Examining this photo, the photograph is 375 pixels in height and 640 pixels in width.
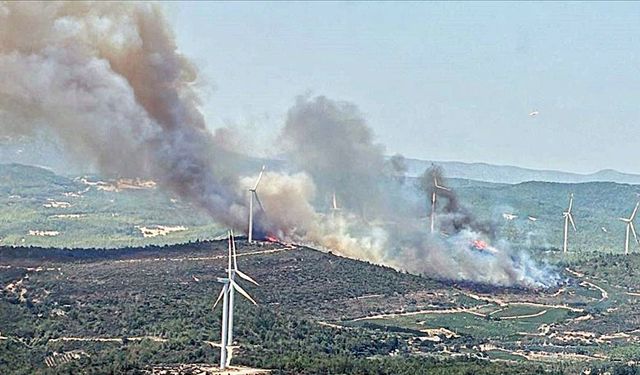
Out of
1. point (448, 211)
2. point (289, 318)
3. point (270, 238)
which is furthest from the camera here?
point (448, 211)

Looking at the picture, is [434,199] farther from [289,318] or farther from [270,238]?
[289,318]

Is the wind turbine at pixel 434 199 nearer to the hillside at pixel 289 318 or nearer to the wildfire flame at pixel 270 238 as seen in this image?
the hillside at pixel 289 318

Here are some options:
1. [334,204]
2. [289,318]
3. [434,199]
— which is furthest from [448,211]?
[289,318]

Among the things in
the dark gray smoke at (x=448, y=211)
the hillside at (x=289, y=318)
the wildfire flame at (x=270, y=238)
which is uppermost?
the dark gray smoke at (x=448, y=211)

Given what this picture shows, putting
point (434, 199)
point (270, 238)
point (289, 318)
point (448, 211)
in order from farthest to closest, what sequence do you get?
point (434, 199)
point (448, 211)
point (270, 238)
point (289, 318)

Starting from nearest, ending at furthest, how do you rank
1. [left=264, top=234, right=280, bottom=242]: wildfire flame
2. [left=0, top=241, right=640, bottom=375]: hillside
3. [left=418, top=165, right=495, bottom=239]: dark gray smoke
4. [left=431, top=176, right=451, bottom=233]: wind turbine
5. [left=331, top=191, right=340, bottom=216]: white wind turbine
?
[left=0, top=241, right=640, bottom=375]: hillside → [left=264, top=234, right=280, bottom=242]: wildfire flame → [left=331, top=191, right=340, bottom=216]: white wind turbine → [left=431, top=176, right=451, bottom=233]: wind turbine → [left=418, top=165, right=495, bottom=239]: dark gray smoke

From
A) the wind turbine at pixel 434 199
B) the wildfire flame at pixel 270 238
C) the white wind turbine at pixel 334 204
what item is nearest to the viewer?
the wildfire flame at pixel 270 238

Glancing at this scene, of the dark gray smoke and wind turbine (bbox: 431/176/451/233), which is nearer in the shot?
wind turbine (bbox: 431/176/451/233)

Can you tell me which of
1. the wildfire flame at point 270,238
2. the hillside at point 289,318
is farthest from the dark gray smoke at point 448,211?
the wildfire flame at point 270,238

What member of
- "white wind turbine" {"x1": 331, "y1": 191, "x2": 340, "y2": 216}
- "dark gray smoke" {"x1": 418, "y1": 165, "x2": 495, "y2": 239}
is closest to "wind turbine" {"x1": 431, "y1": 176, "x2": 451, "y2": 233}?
"dark gray smoke" {"x1": 418, "y1": 165, "x2": 495, "y2": 239}

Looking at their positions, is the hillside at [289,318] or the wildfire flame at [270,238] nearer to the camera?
the hillside at [289,318]

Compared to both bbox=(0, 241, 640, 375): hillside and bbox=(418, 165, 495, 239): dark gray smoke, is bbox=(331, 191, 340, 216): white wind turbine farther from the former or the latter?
bbox=(0, 241, 640, 375): hillside

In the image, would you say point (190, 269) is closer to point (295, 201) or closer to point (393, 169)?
point (295, 201)
